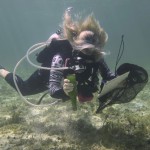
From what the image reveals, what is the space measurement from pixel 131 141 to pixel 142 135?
0.31m

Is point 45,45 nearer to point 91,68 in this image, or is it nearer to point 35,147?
point 91,68

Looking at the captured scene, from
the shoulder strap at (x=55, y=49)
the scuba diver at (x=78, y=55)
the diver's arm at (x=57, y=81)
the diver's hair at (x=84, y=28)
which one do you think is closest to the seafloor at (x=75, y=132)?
the scuba diver at (x=78, y=55)

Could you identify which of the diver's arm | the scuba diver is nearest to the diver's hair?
the scuba diver

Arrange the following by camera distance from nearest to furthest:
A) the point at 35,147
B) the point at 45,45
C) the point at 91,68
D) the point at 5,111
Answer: the point at 35,147, the point at 91,68, the point at 45,45, the point at 5,111

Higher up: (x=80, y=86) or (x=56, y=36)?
(x=56, y=36)

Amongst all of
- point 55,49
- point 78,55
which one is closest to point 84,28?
point 78,55

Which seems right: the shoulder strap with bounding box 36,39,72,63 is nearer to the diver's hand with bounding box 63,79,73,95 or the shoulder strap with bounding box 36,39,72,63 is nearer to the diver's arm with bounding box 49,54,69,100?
the diver's arm with bounding box 49,54,69,100

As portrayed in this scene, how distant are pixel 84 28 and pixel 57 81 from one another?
1.21 metres

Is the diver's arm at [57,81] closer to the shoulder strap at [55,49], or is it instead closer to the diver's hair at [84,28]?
the shoulder strap at [55,49]

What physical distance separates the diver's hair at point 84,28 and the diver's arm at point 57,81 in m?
0.53

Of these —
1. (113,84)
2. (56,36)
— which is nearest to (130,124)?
(113,84)

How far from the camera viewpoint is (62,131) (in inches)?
230

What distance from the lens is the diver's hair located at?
5.44 meters

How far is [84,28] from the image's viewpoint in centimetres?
552
